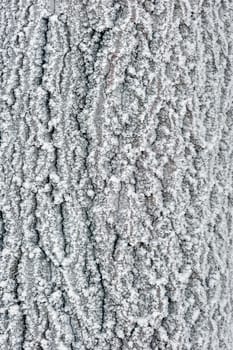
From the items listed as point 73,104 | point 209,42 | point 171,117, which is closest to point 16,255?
point 73,104

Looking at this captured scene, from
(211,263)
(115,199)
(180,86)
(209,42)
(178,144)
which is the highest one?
(209,42)

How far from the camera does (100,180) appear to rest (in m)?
1.17

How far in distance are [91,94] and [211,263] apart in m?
0.48

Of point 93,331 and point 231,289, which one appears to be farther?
point 231,289

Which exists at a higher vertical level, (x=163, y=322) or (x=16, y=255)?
(x=16, y=255)

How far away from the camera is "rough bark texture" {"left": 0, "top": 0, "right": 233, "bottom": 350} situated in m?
1.16

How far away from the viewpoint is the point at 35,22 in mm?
1201

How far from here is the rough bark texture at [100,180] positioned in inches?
45.5

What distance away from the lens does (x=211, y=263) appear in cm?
124

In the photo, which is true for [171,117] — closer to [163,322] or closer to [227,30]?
[227,30]

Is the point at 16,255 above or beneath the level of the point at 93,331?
above

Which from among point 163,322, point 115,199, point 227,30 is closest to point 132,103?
point 115,199

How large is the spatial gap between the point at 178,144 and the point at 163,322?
15.6 inches

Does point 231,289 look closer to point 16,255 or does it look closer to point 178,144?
point 178,144
